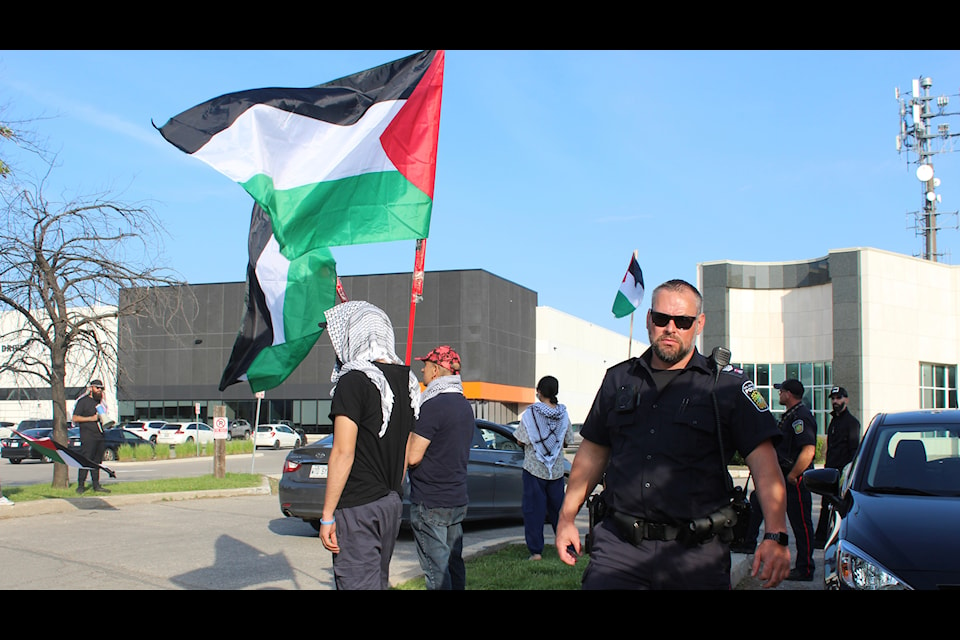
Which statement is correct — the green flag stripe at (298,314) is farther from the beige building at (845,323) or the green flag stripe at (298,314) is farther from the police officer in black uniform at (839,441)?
the beige building at (845,323)

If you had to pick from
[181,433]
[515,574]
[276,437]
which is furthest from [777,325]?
[181,433]

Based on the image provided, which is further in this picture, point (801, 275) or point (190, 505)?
point (801, 275)

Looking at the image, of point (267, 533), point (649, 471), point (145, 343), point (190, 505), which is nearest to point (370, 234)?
point (649, 471)

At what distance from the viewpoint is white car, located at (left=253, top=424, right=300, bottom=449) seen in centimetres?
4653

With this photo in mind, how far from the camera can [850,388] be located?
32.4 metres

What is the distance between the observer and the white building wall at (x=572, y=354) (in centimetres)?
6359

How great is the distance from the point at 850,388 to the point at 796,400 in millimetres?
25672

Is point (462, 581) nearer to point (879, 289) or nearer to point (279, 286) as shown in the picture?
point (279, 286)

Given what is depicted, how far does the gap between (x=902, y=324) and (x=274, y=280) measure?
31278 mm

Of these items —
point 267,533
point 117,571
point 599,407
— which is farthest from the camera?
point 267,533

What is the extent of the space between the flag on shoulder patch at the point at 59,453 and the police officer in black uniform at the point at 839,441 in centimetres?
985

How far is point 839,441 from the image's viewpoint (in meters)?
9.74

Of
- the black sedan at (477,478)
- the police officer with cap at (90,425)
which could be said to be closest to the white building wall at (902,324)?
the black sedan at (477,478)
